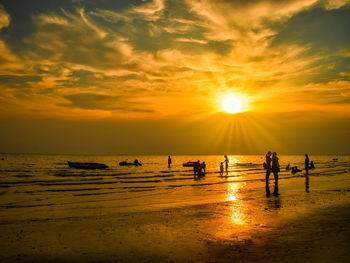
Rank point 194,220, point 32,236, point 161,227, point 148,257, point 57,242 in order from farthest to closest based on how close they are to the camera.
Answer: point 194,220 < point 161,227 < point 32,236 < point 57,242 < point 148,257

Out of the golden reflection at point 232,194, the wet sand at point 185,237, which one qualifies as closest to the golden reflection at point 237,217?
the wet sand at point 185,237

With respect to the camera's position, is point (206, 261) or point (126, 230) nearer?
point (206, 261)

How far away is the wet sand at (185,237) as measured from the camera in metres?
6.88

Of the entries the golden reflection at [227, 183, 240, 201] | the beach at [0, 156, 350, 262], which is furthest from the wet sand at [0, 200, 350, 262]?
the golden reflection at [227, 183, 240, 201]

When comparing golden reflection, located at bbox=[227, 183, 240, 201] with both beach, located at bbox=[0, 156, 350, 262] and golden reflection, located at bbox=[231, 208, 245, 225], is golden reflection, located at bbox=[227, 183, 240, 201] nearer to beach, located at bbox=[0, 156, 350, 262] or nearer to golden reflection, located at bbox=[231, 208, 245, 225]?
beach, located at bbox=[0, 156, 350, 262]

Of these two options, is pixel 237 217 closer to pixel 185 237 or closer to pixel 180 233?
pixel 180 233

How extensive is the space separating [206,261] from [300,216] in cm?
704

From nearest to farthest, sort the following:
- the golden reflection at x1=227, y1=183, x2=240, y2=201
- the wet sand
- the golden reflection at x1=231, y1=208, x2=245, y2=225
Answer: the wet sand
the golden reflection at x1=231, y1=208, x2=245, y2=225
the golden reflection at x1=227, y1=183, x2=240, y2=201

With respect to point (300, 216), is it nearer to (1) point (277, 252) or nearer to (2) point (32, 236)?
(1) point (277, 252)

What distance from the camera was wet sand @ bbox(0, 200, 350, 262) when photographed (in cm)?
688

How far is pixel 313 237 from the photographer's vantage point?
8305 millimetres

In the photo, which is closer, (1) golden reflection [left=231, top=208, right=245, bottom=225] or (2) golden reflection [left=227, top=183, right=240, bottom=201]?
(1) golden reflection [left=231, top=208, right=245, bottom=225]

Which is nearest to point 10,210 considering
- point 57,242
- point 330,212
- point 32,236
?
point 32,236

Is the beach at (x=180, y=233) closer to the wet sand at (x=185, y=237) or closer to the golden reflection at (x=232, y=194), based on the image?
the wet sand at (x=185, y=237)
